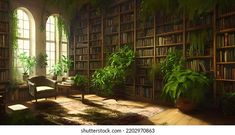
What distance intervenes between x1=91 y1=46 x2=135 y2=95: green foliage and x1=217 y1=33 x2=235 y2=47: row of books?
50.0 inches

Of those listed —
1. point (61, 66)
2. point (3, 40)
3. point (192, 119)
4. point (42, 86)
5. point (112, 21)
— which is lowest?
point (192, 119)

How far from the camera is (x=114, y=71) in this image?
3404mm

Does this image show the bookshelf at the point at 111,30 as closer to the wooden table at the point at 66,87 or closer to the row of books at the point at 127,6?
the row of books at the point at 127,6

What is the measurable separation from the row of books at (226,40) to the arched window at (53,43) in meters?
2.18

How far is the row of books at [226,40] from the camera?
10.2ft

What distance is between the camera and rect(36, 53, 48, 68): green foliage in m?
2.96

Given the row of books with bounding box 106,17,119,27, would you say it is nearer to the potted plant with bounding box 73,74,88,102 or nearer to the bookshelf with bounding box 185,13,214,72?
the potted plant with bounding box 73,74,88,102

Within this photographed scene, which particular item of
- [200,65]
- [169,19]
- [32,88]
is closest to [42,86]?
[32,88]

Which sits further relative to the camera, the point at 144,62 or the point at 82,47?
the point at 144,62

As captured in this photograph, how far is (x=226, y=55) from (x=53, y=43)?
234 centimetres

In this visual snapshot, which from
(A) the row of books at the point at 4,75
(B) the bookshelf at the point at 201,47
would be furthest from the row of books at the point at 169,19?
(A) the row of books at the point at 4,75

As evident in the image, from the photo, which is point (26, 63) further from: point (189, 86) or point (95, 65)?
point (189, 86)

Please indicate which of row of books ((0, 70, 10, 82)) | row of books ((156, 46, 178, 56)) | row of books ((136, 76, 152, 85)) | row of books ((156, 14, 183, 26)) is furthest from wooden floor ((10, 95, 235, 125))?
row of books ((156, 14, 183, 26))

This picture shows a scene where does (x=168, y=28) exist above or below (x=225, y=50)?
above
